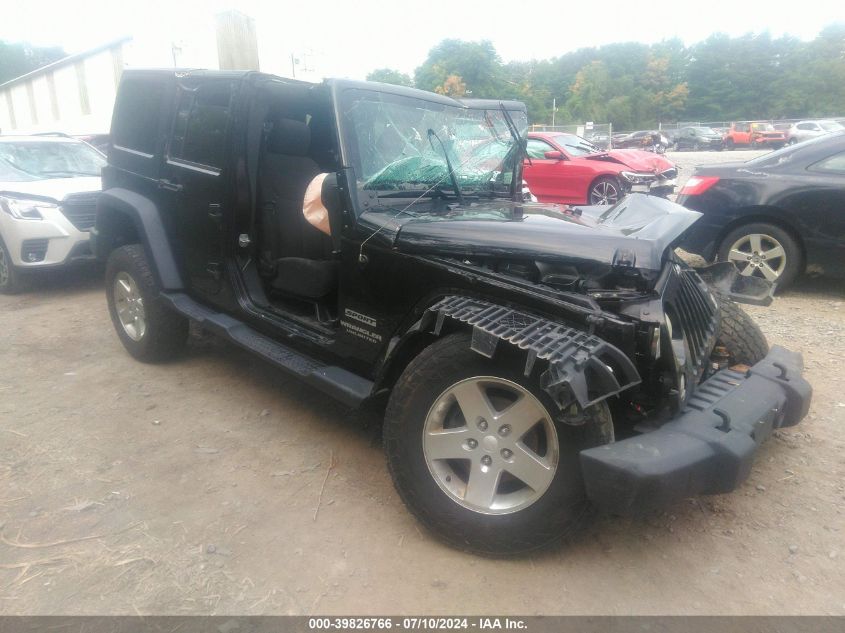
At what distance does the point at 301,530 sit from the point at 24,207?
5571 mm

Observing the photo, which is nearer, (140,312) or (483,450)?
(483,450)

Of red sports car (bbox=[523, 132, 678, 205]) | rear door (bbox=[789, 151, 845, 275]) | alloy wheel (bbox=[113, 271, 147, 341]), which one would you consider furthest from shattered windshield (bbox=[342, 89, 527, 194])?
red sports car (bbox=[523, 132, 678, 205])

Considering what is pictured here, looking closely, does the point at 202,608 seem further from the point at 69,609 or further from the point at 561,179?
the point at 561,179

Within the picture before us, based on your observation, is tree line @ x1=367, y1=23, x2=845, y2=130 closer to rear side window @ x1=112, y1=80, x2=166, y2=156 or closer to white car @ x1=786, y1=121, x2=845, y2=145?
white car @ x1=786, y1=121, x2=845, y2=145

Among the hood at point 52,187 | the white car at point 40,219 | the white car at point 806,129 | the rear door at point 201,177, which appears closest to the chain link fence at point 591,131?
the white car at point 806,129

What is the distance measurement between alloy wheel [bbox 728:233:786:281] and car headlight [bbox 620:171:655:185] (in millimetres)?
5340

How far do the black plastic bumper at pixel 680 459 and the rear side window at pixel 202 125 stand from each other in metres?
2.85

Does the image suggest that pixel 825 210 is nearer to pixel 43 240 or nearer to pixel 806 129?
pixel 43 240

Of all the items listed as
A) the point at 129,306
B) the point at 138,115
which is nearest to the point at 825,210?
the point at 138,115

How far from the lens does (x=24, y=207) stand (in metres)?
6.47

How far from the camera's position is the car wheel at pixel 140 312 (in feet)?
14.3

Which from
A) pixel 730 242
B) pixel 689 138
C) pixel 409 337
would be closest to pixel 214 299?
pixel 409 337

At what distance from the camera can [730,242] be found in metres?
6.14

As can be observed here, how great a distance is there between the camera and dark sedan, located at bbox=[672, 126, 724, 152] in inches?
1451
